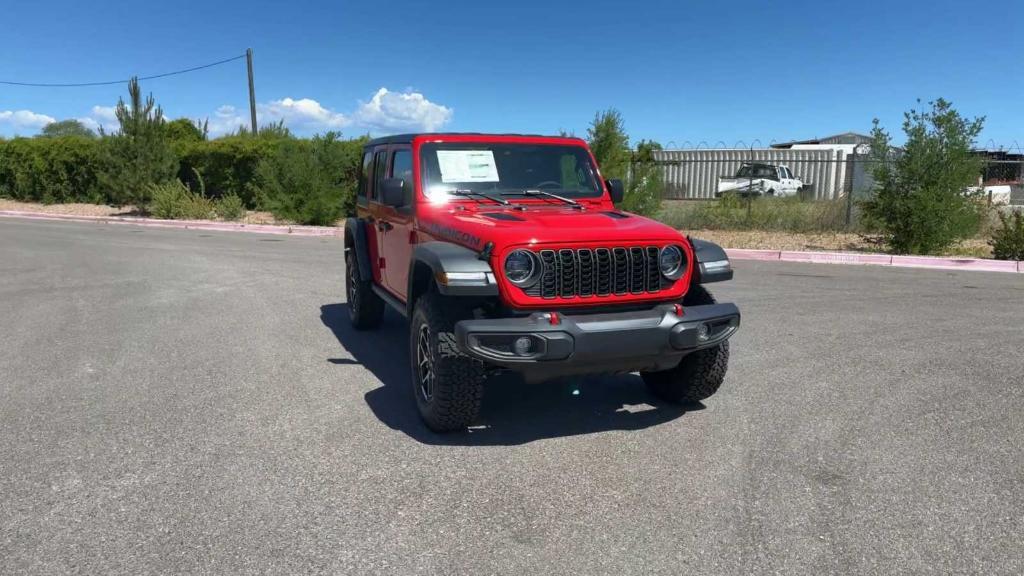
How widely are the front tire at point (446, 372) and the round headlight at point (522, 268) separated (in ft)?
1.36

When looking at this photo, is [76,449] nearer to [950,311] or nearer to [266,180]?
[950,311]

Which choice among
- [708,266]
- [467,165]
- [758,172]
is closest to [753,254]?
[467,165]

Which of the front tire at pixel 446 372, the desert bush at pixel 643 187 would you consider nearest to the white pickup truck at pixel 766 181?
the desert bush at pixel 643 187

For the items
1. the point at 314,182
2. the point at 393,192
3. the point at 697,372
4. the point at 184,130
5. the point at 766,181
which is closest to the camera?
the point at 697,372

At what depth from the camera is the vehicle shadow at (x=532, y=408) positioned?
14.6 feet

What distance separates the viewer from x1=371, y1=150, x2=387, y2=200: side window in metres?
6.37

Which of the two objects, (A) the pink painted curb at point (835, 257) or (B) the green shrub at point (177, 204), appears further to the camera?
(B) the green shrub at point (177, 204)

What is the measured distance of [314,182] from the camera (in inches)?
750

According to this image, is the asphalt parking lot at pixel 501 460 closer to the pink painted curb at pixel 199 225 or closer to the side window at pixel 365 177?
the side window at pixel 365 177

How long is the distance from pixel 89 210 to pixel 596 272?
26.4 meters

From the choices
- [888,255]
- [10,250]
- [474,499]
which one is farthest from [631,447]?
[10,250]

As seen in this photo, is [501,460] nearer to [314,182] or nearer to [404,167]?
[404,167]

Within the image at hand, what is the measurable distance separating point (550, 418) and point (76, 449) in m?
2.64

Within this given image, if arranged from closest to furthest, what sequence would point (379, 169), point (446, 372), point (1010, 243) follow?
1. point (446, 372)
2. point (379, 169)
3. point (1010, 243)
